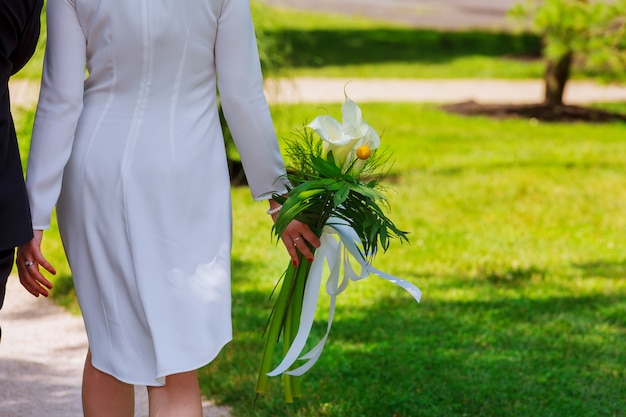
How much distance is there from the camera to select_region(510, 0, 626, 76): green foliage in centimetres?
903

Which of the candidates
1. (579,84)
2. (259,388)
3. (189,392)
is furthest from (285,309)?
(579,84)

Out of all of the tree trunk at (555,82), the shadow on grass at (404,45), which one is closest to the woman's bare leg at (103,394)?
the tree trunk at (555,82)

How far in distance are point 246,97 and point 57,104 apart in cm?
47

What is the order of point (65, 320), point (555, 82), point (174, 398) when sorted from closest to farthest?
1. point (174, 398)
2. point (65, 320)
3. point (555, 82)

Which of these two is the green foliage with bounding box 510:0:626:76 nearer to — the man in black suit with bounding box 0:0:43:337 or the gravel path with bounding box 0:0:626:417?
the gravel path with bounding box 0:0:626:417

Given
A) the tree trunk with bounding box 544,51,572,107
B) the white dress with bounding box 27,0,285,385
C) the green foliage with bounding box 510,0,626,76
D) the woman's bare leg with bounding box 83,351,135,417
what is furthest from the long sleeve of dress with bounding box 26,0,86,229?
the tree trunk with bounding box 544,51,572,107

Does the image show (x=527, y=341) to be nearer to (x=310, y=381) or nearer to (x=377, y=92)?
(x=310, y=381)

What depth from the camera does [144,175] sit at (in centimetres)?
239

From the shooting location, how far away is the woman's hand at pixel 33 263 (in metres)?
2.46

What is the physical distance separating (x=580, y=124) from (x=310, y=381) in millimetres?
7596

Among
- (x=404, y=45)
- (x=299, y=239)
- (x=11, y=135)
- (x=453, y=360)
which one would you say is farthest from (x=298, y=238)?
(x=404, y=45)

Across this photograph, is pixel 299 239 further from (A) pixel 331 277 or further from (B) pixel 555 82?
(B) pixel 555 82

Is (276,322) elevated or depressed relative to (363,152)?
depressed

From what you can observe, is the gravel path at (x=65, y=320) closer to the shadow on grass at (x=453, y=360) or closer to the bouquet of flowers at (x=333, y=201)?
the shadow on grass at (x=453, y=360)
